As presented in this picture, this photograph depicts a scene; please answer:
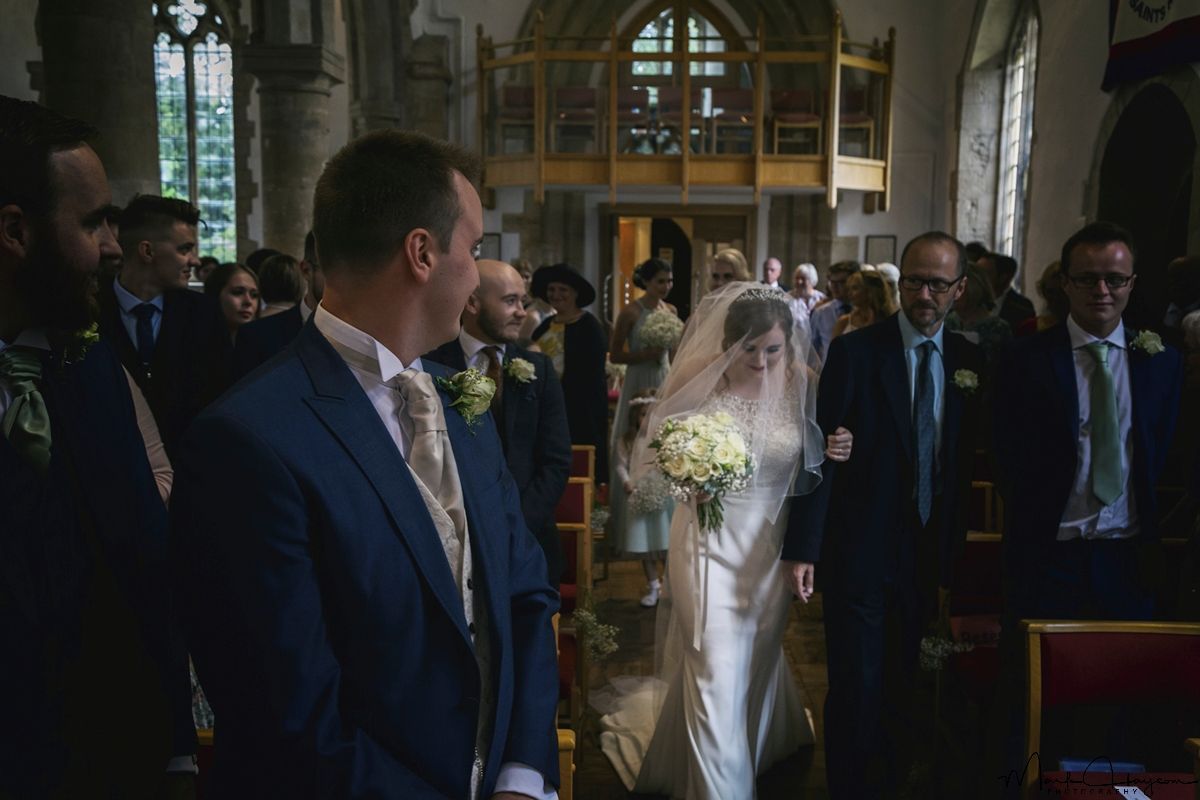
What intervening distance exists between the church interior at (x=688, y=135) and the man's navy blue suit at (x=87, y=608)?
9.5 inches

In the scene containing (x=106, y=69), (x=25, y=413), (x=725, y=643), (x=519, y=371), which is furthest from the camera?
(x=106, y=69)

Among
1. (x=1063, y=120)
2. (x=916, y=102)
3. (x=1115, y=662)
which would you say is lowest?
(x=1115, y=662)

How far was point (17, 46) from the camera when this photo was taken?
14.2 metres

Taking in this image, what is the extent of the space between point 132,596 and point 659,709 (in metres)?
2.49

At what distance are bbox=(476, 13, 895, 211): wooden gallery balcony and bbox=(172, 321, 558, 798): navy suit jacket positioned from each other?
11.9 meters

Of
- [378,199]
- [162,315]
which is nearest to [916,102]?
[162,315]

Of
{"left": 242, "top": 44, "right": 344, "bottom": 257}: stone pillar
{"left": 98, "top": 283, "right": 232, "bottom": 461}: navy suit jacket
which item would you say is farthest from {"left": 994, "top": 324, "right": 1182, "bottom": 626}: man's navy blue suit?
{"left": 242, "top": 44, "right": 344, "bottom": 257}: stone pillar

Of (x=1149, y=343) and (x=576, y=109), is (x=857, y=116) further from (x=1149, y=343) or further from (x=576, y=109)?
(x=1149, y=343)

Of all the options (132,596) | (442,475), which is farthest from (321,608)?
(132,596)

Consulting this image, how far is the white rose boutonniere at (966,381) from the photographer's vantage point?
3189 millimetres

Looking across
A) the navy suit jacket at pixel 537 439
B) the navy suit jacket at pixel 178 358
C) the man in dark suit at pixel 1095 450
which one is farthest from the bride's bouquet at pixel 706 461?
the navy suit jacket at pixel 178 358

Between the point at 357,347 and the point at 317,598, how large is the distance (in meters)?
0.41

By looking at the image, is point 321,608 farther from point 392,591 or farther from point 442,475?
point 442,475

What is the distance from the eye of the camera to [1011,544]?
3.32 m
